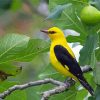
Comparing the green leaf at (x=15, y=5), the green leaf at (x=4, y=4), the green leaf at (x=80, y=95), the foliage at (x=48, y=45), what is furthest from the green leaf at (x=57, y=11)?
the green leaf at (x=15, y=5)

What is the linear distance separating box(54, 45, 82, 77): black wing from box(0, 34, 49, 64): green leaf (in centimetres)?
40

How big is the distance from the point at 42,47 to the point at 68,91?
37 cm

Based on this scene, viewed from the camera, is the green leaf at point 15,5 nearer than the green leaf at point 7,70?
No

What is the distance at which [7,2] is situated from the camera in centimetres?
454

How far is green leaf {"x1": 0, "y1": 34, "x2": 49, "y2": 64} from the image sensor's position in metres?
2.85

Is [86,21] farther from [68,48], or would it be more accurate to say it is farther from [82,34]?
[68,48]

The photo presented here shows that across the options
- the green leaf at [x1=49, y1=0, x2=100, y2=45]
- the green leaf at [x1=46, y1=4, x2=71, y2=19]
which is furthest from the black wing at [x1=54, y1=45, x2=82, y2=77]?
the green leaf at [x1=46, y1=4, x2=71, y2=19]

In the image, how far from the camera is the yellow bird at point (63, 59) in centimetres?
320

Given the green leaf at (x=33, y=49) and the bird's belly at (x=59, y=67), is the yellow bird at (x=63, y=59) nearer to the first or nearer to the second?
the bird's belly at (x=59, y=67)

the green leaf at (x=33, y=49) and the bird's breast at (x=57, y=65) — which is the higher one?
the green leaf at (x=33, y=49)

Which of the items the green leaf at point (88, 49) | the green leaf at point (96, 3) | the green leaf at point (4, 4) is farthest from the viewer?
the green leaf at point (4, 4)

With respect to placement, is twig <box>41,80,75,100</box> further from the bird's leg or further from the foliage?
the foliage

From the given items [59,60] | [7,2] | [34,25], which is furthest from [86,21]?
[34,25]

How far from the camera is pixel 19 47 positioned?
9.41 ft
